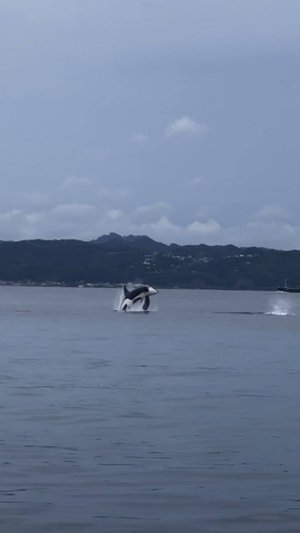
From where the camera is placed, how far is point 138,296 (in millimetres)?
127500

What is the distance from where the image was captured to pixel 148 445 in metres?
25.2

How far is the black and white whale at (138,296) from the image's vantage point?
12531 cm

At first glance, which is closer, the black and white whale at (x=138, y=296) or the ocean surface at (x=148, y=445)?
the ocean surface at (x=148, y=445)

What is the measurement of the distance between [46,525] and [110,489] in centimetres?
266

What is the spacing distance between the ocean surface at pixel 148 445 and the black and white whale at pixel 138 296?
73.6 metres

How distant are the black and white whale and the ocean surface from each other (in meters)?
73.6

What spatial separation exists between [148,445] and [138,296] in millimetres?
102259

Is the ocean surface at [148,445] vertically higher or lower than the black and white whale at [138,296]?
lower

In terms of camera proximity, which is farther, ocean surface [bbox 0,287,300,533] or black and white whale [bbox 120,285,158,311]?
black and white whale [bbox 120,285,158,311]

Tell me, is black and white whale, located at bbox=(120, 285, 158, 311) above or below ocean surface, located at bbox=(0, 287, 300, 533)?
above

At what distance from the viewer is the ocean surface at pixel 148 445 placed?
18.7 meters

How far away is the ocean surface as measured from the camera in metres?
18.7

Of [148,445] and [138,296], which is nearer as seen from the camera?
[148,445]

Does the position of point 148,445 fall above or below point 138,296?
below
